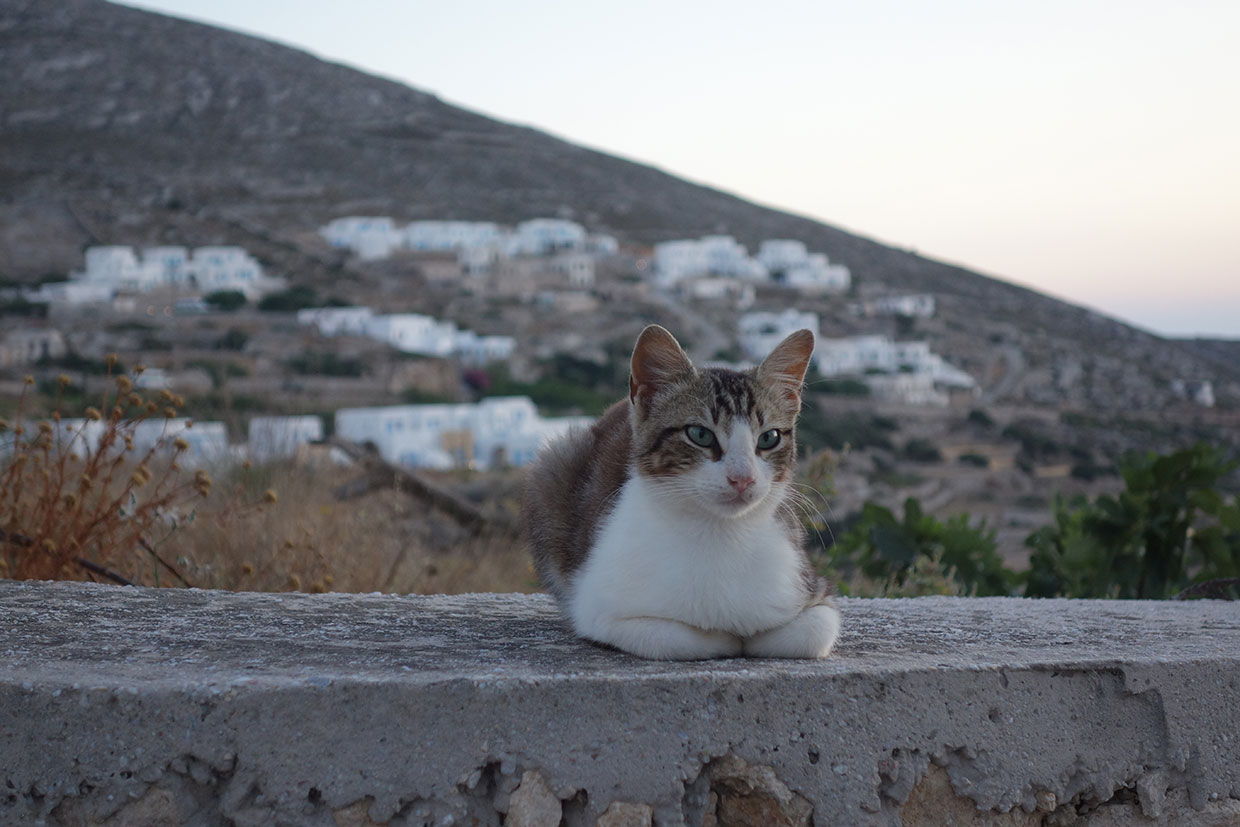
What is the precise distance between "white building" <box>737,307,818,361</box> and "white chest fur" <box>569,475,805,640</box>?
4704 centimetres

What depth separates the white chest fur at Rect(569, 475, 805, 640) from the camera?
87.6 inches

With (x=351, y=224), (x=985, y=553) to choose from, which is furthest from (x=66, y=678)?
(x=351, y=224)

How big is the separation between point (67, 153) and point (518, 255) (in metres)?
26.1

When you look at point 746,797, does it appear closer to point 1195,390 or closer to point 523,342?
point 1195,390

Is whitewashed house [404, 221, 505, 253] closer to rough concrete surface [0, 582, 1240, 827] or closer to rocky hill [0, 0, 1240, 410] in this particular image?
rocky hill [0, 0, 1240, 410]

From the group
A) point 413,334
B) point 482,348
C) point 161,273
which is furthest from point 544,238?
point 161,273

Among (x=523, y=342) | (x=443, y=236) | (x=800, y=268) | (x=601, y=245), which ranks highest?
(x=800, y=268)

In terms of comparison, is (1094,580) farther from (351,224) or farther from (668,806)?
(351,224)

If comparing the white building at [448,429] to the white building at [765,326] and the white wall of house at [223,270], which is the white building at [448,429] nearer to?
the white building at [765,326]

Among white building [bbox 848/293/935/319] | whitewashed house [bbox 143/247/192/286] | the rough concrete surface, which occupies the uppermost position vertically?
white building [bbox 848/293/935/319]

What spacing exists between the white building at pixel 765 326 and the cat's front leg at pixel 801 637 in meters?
47.0

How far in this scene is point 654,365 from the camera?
2367 millimetres

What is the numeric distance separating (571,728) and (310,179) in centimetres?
7000

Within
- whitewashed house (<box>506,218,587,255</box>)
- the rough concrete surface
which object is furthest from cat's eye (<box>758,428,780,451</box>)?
whitewashed house (<box>506,218,587,255</box>)
